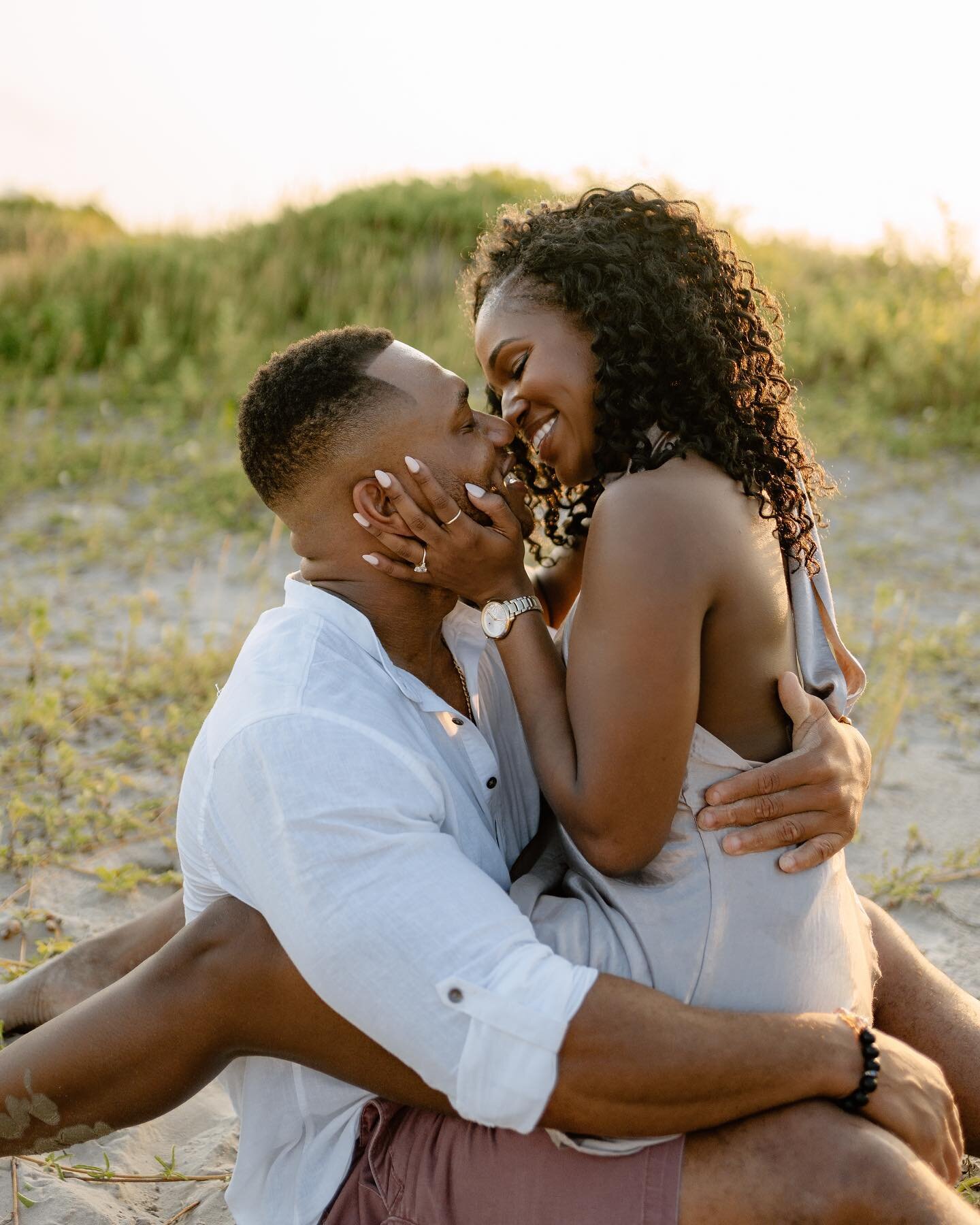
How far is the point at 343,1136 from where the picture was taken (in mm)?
2197

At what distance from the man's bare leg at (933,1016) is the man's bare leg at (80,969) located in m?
1.71

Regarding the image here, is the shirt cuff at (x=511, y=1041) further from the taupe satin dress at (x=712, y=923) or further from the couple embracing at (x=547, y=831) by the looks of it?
the taupe satin dress at (x=712, y=923)

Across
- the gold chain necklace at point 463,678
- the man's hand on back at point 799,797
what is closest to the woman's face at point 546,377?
the gold chain necklace at point 463,678

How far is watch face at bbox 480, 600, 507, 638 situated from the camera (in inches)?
95.4

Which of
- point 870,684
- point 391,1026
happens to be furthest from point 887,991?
point 870,684

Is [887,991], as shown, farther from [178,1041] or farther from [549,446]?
[178,1041]

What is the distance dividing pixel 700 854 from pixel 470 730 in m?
0.55

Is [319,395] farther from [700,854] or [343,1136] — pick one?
[343,1136]

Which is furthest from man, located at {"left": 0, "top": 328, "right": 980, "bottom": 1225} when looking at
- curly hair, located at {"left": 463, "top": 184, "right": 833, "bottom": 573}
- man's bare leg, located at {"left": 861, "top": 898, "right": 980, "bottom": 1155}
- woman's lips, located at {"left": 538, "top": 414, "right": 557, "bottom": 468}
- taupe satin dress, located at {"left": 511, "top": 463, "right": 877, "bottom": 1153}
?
man's bare leg, located at {"left": 861, "top": 898, "right": 980, "bottom": 1155}

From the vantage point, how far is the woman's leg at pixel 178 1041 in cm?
205

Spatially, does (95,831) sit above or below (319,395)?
below

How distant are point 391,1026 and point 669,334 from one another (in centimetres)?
148

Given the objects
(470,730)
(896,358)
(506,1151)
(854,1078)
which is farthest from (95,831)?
(896,358)

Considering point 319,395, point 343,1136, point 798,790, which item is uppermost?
point 319,395
